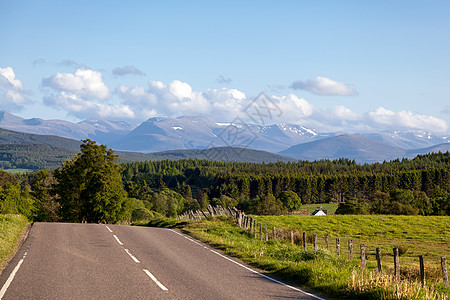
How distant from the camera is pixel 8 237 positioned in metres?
22.9

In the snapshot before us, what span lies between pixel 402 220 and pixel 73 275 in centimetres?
5315

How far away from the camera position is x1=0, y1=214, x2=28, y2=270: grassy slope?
1845 centimetres

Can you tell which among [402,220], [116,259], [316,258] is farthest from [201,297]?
[402,220]

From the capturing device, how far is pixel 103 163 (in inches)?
2473

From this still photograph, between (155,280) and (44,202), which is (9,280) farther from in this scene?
(44,202)

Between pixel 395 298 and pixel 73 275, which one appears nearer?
pixel 395 298

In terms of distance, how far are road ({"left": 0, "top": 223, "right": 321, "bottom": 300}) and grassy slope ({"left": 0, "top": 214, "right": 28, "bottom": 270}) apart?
420 mm

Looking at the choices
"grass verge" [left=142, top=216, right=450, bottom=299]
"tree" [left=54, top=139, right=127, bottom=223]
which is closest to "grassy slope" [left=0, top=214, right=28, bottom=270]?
"grass verge" [left=142, top=216, right=450, bottom=299]

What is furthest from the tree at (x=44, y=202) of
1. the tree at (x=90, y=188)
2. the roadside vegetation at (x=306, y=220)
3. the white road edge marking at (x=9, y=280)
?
the white road edge marking at (x=9, y=280)

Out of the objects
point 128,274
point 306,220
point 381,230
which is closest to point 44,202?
point 306,220

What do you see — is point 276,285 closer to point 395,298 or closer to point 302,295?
point 302,295

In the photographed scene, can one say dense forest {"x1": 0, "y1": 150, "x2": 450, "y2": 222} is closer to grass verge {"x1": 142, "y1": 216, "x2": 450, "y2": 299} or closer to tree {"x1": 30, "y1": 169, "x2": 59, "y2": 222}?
tree {"x1": 30, "y1": 169, "x2": 59, "y2": 222}

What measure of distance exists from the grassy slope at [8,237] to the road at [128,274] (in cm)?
42

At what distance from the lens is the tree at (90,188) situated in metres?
61.0
